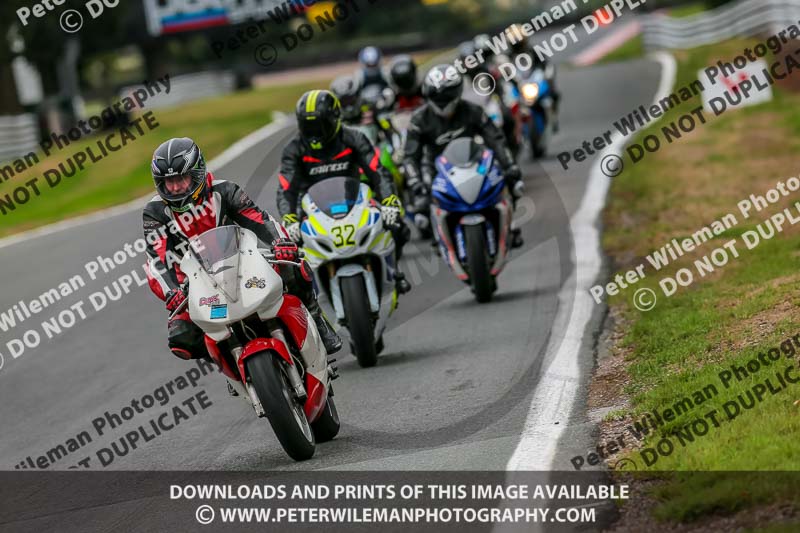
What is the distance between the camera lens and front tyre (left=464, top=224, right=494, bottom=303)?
11039 mm

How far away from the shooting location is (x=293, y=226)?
31.7 ft

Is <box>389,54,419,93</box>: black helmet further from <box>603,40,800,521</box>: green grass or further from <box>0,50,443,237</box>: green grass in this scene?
<box>0,50,443,237</box>: green grass

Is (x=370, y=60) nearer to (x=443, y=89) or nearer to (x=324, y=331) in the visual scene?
(x=443, y=89)

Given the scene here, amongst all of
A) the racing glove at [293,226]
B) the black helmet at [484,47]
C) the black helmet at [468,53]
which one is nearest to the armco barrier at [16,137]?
the black helmet at [468,53]

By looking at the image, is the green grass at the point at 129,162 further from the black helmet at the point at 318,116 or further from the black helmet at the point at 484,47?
the black helmet at the point at 318,116

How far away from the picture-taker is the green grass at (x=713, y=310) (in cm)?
590

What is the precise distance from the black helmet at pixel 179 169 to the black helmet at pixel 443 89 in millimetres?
4742

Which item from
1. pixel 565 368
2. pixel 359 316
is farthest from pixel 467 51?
pixel 565 368

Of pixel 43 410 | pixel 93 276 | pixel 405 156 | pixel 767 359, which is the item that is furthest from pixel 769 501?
pixel 93 276

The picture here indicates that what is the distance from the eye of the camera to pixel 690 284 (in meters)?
11.1

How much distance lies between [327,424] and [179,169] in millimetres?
1784

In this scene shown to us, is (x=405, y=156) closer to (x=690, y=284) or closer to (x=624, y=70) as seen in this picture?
(x=690, y=284)

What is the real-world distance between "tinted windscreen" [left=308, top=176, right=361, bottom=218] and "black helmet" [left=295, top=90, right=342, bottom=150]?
61 centimetres

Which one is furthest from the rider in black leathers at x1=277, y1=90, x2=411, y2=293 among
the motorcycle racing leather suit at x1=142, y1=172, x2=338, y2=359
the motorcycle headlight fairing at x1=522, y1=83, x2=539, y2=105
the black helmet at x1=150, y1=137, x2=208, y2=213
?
the motorcycle headlight fairing at x1=522, y1=83, x2=539, y2=105
